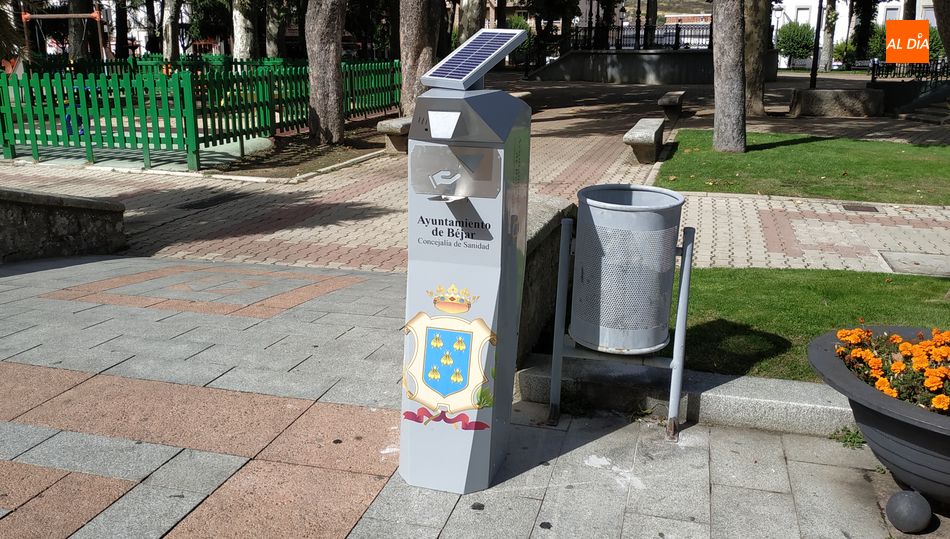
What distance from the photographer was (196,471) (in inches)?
148

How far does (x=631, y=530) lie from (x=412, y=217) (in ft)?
5.33

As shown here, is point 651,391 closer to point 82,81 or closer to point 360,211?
point 360,211

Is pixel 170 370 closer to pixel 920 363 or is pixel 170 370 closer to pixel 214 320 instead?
pixel 214 320

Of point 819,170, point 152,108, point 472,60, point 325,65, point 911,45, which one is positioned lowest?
point 819,170

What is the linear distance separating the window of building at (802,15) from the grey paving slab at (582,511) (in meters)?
78.2

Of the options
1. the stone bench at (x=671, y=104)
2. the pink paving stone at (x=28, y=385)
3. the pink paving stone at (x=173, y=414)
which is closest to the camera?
the pink paving stone at (x=173, y=414)

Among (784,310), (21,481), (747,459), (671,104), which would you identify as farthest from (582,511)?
(671,104)

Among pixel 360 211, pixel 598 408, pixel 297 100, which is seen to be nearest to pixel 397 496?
pixel 598 408

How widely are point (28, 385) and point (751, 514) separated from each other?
13.0 feet

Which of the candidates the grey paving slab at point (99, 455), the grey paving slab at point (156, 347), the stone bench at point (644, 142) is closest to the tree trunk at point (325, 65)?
the stone bench at point (644, 142)

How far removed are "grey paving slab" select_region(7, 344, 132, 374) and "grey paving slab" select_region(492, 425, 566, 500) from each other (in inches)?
102

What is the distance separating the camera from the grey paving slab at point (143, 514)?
3273 mm

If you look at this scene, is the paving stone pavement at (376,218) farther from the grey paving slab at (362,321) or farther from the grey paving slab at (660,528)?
the grey paving slab at (660,528)

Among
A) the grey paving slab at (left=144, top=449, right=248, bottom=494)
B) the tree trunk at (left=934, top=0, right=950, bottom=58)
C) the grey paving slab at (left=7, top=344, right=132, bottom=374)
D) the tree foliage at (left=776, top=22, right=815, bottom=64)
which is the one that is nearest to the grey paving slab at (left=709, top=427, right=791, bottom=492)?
the grey paving slab at (left=144, top=449, right=248, bottom=494)
